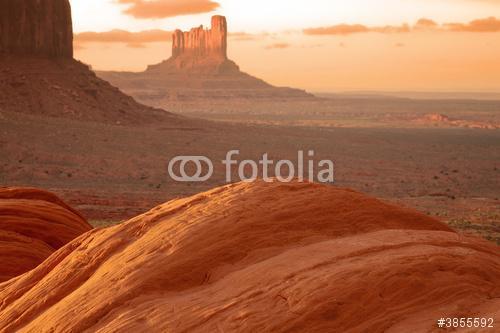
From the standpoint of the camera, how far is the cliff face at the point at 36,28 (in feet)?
163

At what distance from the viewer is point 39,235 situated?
7438 millimetres

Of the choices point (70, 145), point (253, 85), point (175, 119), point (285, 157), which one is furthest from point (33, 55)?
point (253, 85)

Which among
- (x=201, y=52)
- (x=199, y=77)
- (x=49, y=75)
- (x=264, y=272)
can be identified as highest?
(x=201, y=52)

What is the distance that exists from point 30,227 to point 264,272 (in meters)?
3.91

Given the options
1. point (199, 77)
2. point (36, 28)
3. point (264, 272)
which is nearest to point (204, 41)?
point (199, 77)

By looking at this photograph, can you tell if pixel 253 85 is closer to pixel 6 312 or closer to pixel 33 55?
pixel 33 55

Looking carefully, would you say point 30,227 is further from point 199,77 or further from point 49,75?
point 199,77

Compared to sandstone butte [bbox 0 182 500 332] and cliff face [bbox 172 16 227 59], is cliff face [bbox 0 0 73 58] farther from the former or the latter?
cliff face [bbox 172 16 227 59]

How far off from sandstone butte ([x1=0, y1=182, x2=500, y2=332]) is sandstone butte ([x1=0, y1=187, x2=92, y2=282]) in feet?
5.72

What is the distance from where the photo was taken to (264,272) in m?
4.18

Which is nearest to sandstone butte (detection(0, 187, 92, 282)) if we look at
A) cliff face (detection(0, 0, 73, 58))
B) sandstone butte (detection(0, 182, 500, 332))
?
sandstone butte (detection(0, 182, 500, 332))

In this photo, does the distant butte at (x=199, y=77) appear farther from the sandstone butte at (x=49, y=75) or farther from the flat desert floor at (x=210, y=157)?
the flat desert floor at (x=210, y=157)

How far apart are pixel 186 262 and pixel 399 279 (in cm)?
121

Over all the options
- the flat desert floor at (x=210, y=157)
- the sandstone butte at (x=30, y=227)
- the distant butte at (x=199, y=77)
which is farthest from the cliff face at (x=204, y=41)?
the sandstone butte at (x=30, y=227)
